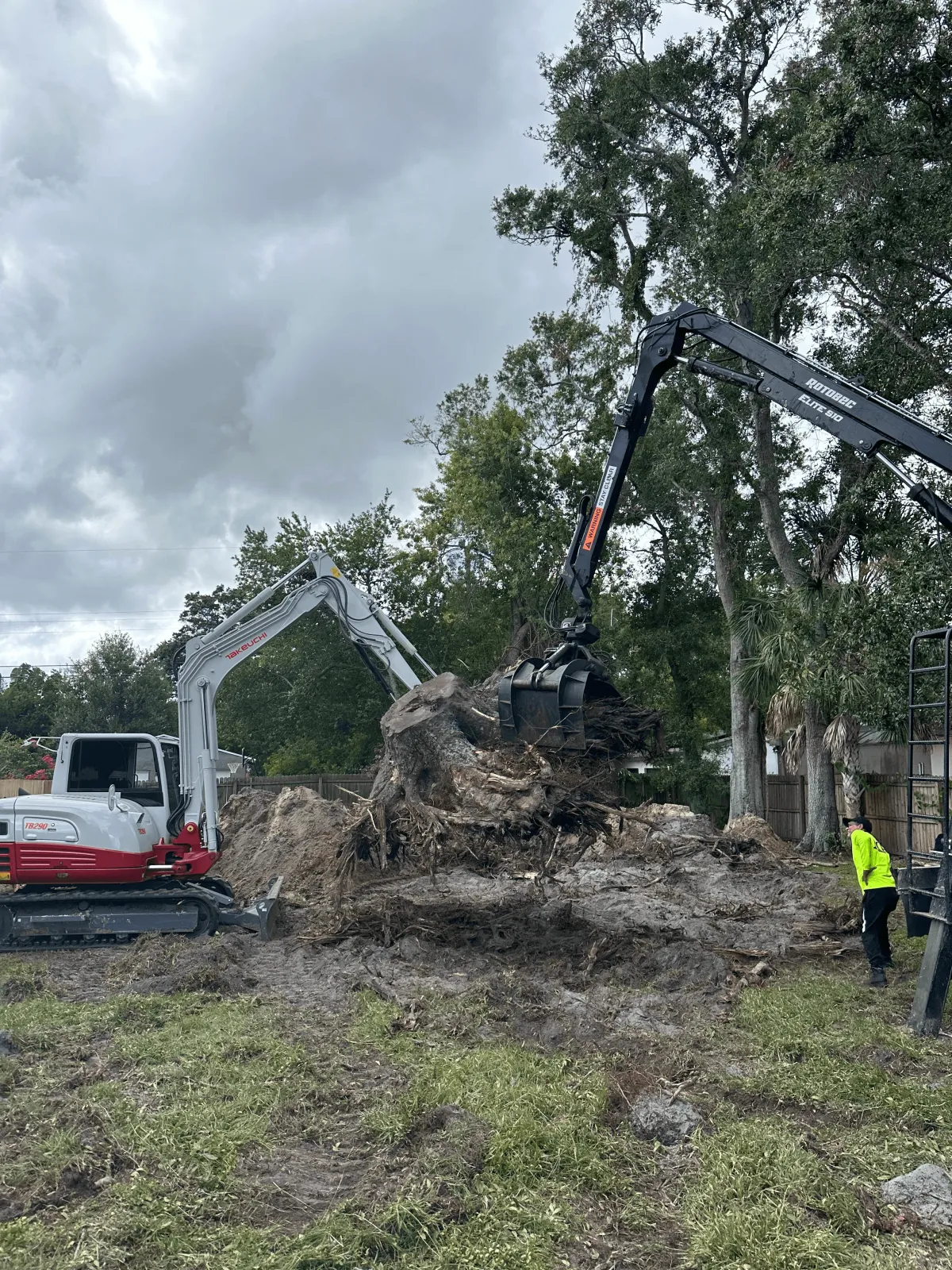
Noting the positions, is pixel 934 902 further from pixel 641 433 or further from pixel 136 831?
pixel 136 831

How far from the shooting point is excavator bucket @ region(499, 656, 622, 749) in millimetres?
10094

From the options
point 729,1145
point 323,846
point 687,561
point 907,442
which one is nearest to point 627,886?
point 323,846

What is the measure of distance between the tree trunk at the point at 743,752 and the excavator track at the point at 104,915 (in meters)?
15.2

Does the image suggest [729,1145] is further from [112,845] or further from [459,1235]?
[112,845]

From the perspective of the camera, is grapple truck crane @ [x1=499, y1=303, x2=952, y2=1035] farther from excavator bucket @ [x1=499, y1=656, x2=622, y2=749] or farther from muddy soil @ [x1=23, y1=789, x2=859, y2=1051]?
muddy soil @ [x1=23, y1=789, x2=859, y2=1051]

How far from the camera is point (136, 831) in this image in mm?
11977

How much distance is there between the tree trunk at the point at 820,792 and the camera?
22305 millimetres

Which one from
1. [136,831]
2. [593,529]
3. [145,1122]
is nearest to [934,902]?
[593,529]

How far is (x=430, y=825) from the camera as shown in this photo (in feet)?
37.6

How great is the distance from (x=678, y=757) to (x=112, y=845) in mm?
19940

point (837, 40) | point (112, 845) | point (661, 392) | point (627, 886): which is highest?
point (837, 40)

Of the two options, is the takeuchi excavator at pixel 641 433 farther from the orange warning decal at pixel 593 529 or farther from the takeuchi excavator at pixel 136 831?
the takeuchi excavator at pixel 136 831

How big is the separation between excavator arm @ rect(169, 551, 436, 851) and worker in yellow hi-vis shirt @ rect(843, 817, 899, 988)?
6874mm

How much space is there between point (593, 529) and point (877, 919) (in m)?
4.88
